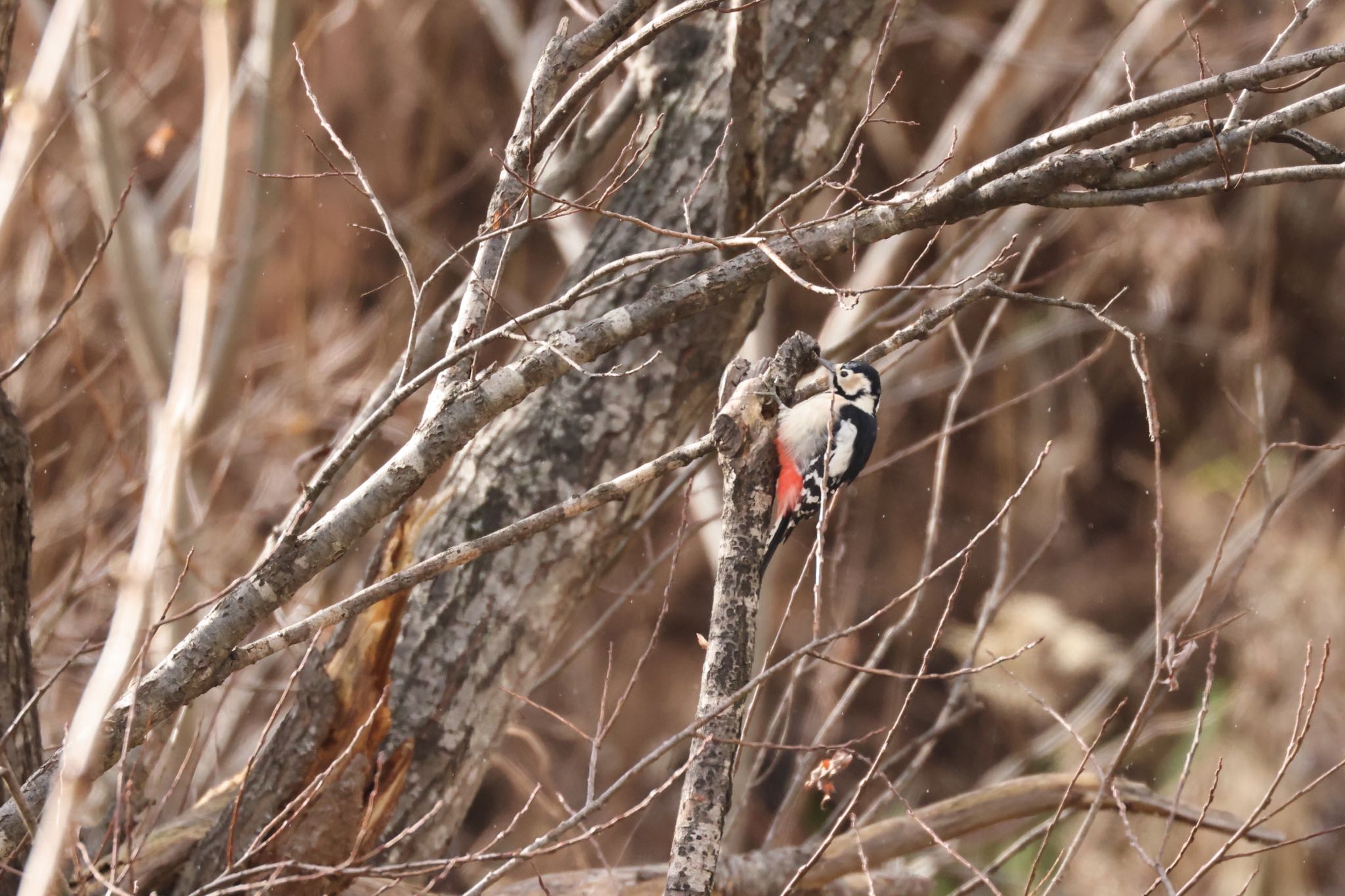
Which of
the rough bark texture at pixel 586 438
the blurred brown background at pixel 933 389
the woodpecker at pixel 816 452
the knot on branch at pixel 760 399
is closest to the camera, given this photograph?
the knot on branch at pixel 760 399

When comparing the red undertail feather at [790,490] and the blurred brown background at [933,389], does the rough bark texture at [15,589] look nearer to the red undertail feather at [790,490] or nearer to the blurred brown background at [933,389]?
the red undertail feather at [790,490]

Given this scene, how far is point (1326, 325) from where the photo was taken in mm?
7480

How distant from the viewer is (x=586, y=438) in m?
2.67

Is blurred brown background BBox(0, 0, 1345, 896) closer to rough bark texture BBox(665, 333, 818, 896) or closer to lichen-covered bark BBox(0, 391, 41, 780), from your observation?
lichen-covered bark BBox(0, 391, 41, 780)

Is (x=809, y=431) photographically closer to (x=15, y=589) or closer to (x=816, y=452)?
(x=816, y=452)

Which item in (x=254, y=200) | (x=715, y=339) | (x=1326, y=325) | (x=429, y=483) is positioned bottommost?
(x=1326, y=325)

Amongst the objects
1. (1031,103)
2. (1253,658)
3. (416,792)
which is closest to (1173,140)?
(416,792)

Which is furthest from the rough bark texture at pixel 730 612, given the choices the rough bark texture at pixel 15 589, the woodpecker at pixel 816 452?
the rough bark texture at pixel 15 589

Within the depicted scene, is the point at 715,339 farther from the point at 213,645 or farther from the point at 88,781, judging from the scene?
the point at 88,781

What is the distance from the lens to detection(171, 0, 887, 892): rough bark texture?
8.39 feet

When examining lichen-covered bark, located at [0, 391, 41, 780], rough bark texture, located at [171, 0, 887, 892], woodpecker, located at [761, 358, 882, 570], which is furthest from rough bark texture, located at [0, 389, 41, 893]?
woodpecker, located at [761, 358, 882, 570]

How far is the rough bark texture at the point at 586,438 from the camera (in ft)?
8.39

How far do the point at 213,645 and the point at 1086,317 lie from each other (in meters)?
6.29

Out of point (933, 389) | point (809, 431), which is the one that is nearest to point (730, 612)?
point (809, 431)
